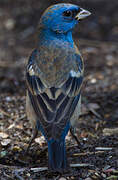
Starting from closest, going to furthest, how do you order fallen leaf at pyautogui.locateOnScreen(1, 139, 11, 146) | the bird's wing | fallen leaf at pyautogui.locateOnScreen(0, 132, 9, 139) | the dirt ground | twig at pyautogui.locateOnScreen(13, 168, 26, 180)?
the bird's wing < twig at pyautogui.locateOnScreen(13, 168, 26, 180) < the dirt ground < fallen leaf at pyautogui.locateOnScreen(1, 139, 11, 146) < fallen leaf at pyautogui.locateOnScreen(0, 132, 9, 139)

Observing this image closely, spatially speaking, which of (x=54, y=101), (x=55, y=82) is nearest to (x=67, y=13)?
(x=55, y=82)

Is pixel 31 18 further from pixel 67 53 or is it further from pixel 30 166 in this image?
pixel 30 166

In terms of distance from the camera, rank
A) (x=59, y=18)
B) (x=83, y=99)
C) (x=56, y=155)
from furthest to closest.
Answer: (x=83, y=99) → (x=59, y=18) → (x=56, y=155)

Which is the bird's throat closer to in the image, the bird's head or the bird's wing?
the bird's head

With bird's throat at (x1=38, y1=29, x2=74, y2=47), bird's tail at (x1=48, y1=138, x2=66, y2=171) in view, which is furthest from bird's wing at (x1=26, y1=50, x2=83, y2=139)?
bird's throat at (x1=38, y1=29, x2=74, y2=47)

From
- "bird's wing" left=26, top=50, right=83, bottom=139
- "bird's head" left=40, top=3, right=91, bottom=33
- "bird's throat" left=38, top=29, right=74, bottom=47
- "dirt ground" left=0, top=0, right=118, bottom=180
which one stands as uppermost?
"bird's head" left=40, top=3, right=91, bottom=33

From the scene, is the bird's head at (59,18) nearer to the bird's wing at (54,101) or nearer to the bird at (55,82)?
the bird at (55,82)

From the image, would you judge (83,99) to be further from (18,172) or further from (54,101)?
(18,172)
